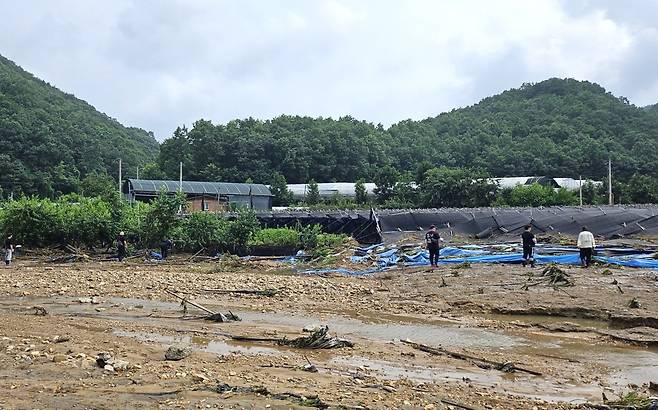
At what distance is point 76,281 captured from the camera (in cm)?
1912

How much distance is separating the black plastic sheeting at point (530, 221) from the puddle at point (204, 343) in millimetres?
18119

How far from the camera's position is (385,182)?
55.7 metres

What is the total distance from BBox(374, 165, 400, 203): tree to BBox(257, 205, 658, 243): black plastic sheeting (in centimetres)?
2135

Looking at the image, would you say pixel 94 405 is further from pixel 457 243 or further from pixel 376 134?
pixel 376 134

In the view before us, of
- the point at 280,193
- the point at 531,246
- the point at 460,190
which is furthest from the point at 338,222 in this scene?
the point at 280,193

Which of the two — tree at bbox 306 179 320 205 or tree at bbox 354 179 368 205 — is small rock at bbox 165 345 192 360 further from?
tree at bbox 306 179 320 205

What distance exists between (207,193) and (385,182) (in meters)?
15.3

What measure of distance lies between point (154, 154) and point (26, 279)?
7599 cm

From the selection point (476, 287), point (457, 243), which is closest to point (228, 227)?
point (457, 243)

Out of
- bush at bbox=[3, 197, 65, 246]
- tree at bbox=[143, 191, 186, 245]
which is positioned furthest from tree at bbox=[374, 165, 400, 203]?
bush at bbox=[3, 197, 65, 246]

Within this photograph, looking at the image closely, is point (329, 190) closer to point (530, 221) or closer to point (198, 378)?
point (530, 221)

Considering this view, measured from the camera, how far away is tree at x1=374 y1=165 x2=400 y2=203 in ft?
182

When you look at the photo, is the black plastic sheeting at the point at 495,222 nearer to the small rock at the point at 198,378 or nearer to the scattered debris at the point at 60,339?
the scattered debris at the point at 60,339

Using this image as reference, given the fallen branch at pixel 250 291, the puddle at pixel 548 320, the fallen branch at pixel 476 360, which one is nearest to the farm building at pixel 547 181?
the fallen branch at pixel 250 291
